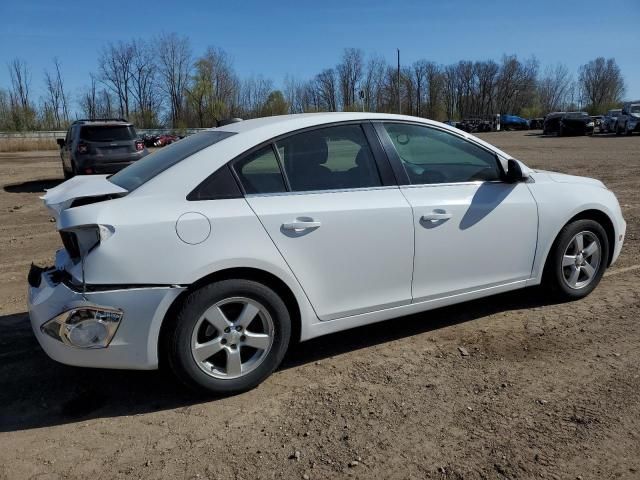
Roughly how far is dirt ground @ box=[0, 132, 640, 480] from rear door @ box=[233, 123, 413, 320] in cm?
51

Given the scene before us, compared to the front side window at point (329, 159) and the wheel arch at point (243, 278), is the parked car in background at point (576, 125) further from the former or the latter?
the wheel arch at point (243, 278)

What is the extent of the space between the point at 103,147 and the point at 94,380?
1099 centimetres

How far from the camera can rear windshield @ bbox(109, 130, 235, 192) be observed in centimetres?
332

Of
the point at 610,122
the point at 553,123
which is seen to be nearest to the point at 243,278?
the point at 610,122

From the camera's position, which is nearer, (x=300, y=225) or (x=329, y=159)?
(x=300, y=225)

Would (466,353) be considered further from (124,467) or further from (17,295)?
(17,295)

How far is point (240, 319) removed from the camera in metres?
3.16

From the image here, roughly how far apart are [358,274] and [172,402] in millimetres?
1366

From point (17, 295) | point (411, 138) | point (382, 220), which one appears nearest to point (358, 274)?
point (382, 220)

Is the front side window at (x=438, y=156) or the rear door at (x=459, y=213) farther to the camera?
the front side window at (x=438, y=156)

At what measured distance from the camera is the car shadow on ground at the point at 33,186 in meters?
14.3

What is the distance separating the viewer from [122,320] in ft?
9.47

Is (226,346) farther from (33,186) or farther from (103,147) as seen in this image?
(33,186)

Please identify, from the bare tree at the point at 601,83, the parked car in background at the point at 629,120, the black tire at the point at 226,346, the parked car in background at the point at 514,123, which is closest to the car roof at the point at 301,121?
the black tire at the point at 226,346
